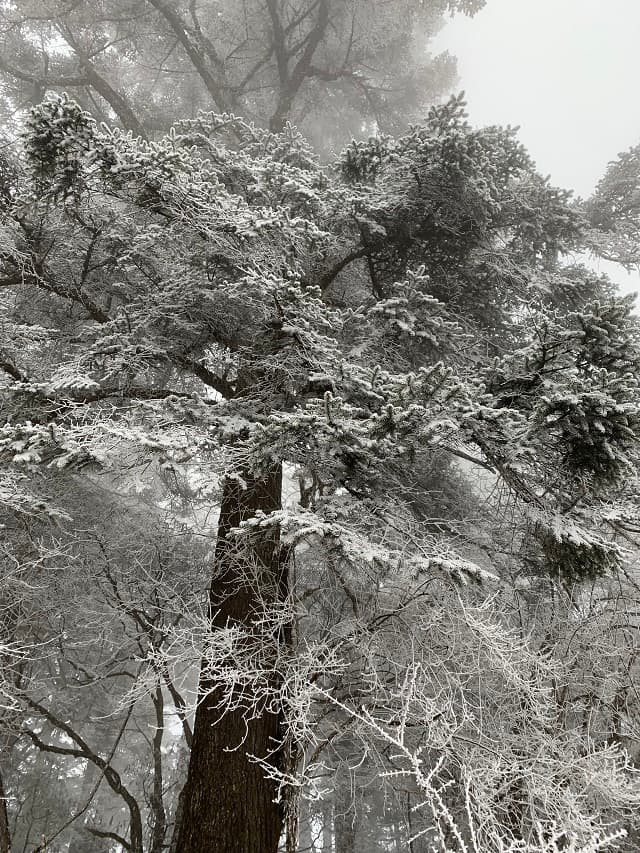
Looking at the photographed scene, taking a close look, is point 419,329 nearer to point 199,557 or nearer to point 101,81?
point 199,557

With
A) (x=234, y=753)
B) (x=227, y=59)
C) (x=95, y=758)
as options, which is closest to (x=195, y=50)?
(x=227, y=59)

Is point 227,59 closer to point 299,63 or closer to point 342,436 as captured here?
point 299,63

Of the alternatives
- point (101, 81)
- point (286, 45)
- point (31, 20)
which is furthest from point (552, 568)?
point (31, 20)

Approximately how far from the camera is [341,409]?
364 cm

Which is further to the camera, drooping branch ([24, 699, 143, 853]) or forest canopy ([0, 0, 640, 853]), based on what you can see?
drooping branch ([24, 699, 143, 853])

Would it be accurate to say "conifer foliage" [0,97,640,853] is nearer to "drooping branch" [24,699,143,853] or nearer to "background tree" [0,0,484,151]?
"drooping branch" [24,699,143,853]

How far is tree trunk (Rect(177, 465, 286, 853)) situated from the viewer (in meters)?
3.93

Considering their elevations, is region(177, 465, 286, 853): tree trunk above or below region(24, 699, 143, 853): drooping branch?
above

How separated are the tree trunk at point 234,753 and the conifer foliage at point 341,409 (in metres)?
0.02

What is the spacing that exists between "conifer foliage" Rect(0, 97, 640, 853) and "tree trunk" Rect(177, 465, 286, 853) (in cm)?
2

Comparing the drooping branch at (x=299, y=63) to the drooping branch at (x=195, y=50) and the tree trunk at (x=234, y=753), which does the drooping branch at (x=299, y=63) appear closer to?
the drooping branch at (x=195, y=50)

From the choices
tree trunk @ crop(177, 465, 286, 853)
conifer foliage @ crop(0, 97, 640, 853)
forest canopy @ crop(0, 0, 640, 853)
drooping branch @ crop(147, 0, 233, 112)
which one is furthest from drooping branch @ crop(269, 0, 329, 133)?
tree trunk @ crop(177, 465, 286, 853)

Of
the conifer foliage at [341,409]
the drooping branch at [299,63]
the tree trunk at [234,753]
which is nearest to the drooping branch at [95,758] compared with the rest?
the conifer foliage at [341,409]

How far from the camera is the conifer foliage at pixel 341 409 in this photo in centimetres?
377
